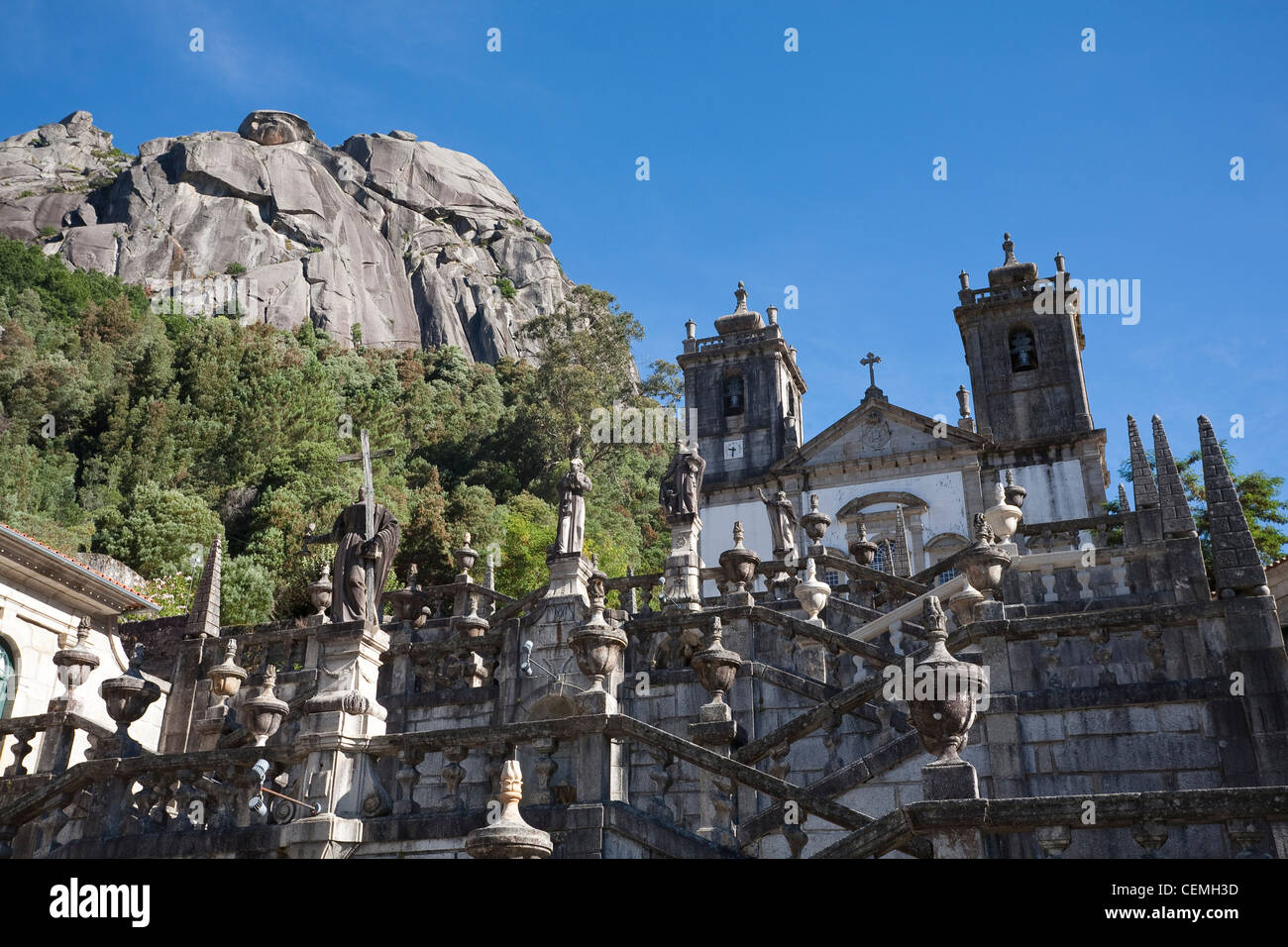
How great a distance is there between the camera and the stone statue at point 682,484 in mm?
19844

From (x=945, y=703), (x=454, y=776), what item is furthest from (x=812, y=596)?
(x=945, y=703)

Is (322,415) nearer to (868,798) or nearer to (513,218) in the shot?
(868,798)

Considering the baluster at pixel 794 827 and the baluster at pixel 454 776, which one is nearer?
the baluster at pixel 794 827

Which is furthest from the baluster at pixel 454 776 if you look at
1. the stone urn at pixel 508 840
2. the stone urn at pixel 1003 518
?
the stone urn at pixel 1003 518

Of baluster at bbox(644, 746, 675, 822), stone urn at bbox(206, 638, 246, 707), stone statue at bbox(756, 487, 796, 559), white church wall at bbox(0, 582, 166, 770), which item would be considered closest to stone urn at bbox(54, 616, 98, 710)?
stone urn at bbox(206, 638, 246, 707)

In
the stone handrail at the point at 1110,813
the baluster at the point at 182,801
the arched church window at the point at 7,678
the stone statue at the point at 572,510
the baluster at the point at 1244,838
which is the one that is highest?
the stone statue at the point at 572,510

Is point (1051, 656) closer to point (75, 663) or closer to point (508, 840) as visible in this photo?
point (508, 840)

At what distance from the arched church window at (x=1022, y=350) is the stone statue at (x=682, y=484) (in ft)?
67.2

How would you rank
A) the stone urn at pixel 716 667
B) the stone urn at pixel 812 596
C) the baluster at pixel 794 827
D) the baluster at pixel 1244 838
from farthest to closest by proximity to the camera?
the stone urn at pixel 812 596
the stone urn at pixel 716 667
the baluster at pixel 794 827
the baluster at pixel 1244 838

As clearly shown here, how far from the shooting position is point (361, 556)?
1297cm

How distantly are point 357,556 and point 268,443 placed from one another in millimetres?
32097

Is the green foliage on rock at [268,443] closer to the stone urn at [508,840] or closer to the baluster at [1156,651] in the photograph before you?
the stone urn at [508,840]

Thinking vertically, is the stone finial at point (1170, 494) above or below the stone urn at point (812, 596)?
above
